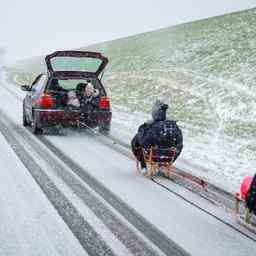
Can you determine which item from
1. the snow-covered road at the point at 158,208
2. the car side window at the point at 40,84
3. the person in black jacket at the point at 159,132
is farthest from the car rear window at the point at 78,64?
the person in black jacket at the point at 159,132

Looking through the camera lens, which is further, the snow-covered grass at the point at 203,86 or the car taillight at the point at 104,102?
the car taillight at the point at 104,102

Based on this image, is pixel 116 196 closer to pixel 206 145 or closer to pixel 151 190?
pixel 151 190

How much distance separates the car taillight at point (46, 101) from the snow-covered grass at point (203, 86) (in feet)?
8.69

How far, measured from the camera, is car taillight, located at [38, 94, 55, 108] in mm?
10750

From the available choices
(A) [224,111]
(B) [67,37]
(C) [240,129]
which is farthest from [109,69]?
(B) [67,37]

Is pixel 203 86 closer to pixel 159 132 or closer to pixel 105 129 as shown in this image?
pixel 105 129

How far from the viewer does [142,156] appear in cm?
750

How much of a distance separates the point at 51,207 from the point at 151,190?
1.74 metres

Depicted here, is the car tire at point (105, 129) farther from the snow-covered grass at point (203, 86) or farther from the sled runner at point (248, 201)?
the sled runner at point (248, 201)

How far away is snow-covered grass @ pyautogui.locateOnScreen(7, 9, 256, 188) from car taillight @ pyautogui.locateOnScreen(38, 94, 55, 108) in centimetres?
265

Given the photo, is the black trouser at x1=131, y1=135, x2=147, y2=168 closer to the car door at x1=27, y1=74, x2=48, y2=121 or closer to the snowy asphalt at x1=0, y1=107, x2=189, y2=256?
the snowy asphalt at x1=0, y1=107, x2=189, y2=256

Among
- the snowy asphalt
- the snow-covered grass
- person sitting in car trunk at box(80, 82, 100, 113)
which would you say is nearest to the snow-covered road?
the snowy asphalt

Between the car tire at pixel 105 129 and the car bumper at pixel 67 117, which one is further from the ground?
the car bumper at pixel 67 117

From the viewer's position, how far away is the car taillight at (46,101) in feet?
35.3
